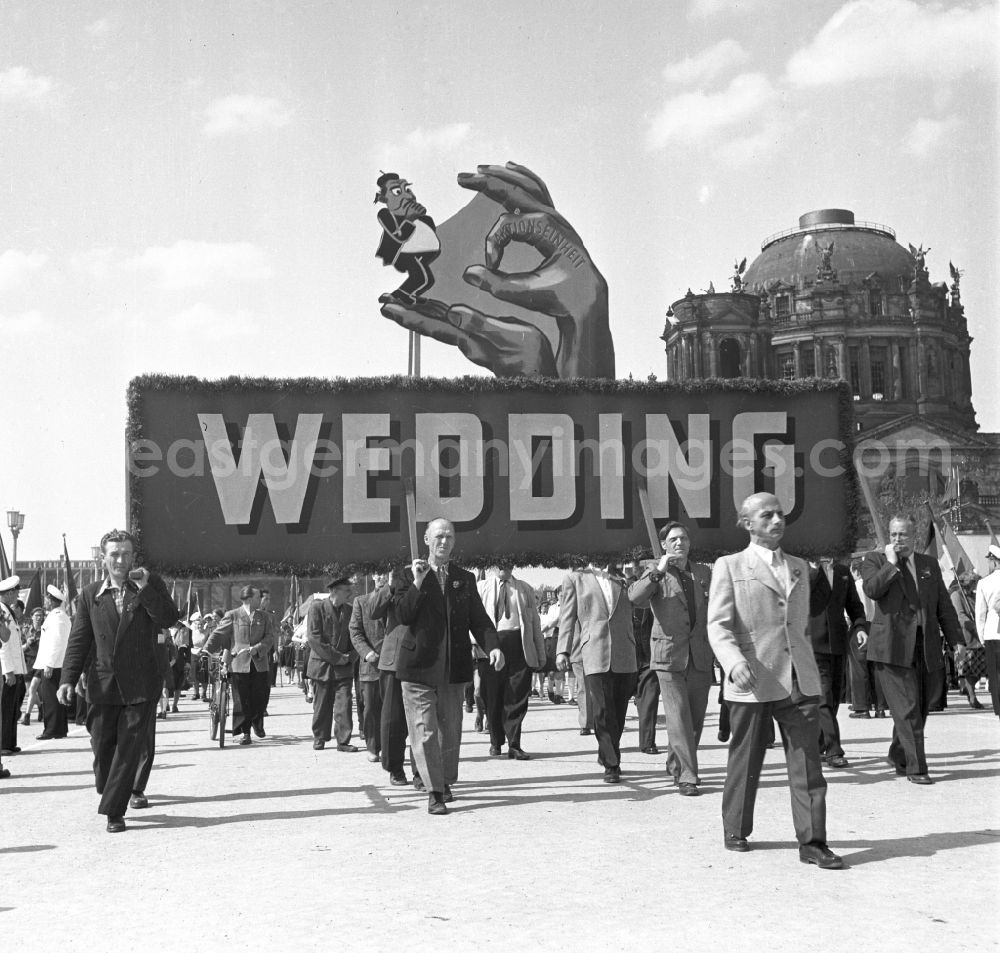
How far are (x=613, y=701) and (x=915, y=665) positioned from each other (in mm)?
2387

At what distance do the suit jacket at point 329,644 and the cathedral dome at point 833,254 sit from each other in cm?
9802

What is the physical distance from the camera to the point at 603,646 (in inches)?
420

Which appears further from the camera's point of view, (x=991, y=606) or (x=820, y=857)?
(x=991, y=606)

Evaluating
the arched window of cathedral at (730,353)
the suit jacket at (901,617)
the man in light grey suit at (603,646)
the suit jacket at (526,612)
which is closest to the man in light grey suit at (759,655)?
the suit jacket at (901,617)

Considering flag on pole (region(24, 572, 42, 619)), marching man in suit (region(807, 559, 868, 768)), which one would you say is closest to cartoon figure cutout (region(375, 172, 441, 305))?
flag on pole (region(24, 572, 42, 619))

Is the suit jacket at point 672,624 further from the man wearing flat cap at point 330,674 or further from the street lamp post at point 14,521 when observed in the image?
the street lamp post at point 14,521

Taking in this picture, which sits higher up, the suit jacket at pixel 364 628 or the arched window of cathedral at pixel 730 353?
the arched window of cathedral at pixel 730 353

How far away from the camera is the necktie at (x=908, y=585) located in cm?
959

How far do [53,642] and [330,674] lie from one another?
4654 millimetres

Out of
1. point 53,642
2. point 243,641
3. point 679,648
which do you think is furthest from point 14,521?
point 679,648

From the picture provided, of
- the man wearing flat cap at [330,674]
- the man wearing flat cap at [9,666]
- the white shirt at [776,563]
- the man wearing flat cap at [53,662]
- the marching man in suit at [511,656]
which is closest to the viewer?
the white shirt at [776,563]

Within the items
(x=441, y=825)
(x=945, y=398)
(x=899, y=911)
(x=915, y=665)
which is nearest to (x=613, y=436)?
(x=915, y=665)

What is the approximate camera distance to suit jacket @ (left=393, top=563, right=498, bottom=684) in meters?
8.70

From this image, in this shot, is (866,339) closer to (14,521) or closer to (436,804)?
(14,521)
